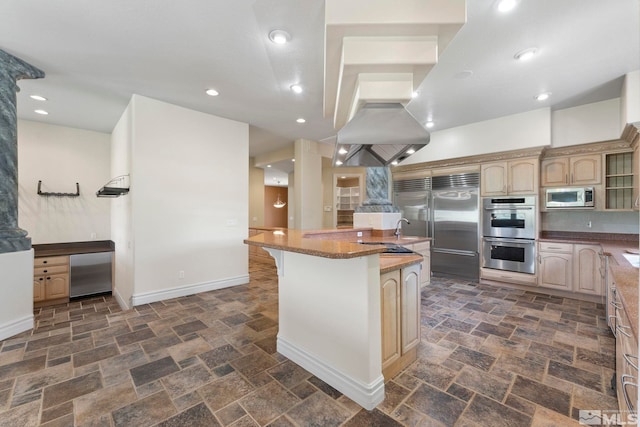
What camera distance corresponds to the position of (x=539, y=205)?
4238 mm

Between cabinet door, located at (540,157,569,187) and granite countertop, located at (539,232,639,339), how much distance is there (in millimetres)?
881

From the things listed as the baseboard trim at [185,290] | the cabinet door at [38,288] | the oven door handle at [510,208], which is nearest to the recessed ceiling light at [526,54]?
the oven door handle at [510,208]

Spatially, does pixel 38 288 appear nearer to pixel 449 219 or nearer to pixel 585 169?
pixel 449 219

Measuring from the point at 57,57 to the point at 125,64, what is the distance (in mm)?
616

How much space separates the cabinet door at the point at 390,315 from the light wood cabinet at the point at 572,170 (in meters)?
3.96

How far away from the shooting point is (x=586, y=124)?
3865mm

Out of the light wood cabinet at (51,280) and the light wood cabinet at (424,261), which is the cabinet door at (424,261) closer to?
the light wood cabinet at (424,261)

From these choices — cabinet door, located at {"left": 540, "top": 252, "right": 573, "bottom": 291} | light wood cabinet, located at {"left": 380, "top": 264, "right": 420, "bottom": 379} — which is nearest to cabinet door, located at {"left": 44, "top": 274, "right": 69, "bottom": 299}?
light wood cabinet, located at {"left": 380, "top": 264, "right": 420, "bottom": 379}

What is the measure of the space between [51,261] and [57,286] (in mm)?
376

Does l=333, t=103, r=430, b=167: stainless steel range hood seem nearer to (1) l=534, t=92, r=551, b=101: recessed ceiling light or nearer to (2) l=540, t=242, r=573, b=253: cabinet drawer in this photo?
(1) l=534, t=92, r=551, b=101: recessed ceiling light

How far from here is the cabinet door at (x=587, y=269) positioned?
11.8ft

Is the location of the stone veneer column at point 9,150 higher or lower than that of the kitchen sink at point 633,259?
higher

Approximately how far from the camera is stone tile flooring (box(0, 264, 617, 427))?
1651mm

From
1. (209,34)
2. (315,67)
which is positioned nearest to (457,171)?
(315,67)
